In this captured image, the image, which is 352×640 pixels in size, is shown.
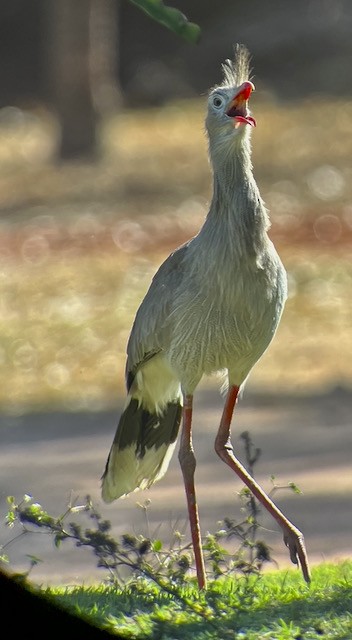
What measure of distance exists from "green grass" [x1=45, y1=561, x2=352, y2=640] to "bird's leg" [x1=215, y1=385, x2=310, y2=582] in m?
0.16

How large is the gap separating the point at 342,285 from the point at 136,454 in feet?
25.0

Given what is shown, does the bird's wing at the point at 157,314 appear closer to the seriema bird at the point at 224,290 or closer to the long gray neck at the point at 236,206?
the seriema bird at the point at 224,290

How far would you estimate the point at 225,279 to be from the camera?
198 inches

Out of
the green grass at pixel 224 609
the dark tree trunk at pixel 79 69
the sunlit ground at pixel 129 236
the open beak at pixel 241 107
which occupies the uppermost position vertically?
the dark tree trunk at pixel 79 69

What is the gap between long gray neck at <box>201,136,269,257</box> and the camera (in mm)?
5086

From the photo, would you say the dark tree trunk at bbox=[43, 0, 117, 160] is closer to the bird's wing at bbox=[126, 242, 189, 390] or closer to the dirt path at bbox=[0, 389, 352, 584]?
the dirt path at bbox=[0, 389, 352, 584]

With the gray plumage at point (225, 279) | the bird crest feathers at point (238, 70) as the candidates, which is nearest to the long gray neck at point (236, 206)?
the gray plumage at point (225, 279)

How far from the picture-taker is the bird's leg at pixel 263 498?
5.33 meters

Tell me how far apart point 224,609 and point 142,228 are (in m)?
12.0

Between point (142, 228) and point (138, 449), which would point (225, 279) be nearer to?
point (138, 449)

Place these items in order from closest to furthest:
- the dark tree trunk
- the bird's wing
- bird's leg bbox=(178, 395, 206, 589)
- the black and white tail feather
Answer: bird's leg bbox=(178, 395, 206, 589) < the bird's wing < the black and white tail feather < the dark tree trunk

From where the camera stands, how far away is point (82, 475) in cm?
838

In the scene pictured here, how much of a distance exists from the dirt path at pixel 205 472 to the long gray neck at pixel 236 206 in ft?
5.54

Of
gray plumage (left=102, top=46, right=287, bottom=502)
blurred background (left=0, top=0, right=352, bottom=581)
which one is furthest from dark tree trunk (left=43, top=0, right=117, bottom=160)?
gray plumage (left=102, top=46, right=287, bottom=502)
